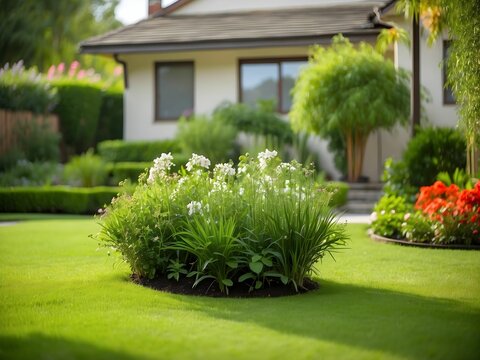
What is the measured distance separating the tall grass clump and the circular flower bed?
3166mm

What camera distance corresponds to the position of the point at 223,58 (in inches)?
798

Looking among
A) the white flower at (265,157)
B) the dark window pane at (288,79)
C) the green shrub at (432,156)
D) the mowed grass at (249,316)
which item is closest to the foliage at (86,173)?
the dark window pane at (288,79)

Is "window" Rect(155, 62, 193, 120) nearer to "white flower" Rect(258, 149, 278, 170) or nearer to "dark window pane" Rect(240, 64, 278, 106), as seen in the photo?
"dark window pane" Rect(240, 64, 278, 106)

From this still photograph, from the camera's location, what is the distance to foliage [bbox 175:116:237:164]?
17.6m

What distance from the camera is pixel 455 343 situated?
16.2 ft

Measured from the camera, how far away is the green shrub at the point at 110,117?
73.9 feet

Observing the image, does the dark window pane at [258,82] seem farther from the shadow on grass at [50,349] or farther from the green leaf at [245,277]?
the shadow on grass at [50,349]

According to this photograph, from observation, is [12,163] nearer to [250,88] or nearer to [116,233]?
[250,88]

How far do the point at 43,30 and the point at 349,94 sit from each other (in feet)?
95.9

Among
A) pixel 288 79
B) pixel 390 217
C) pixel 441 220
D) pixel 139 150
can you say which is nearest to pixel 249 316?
pixel 441 220

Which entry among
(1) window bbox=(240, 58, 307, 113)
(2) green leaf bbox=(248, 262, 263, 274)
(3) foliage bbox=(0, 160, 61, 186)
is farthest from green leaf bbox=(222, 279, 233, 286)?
(1) window bbox=(240, 58, 307, 113)

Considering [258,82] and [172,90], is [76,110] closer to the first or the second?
[172,90]

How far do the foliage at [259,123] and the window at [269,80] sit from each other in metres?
1.09

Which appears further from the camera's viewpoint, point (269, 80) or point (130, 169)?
point (269, 80)
